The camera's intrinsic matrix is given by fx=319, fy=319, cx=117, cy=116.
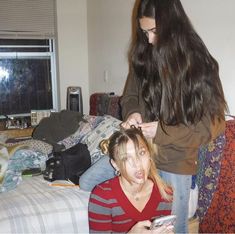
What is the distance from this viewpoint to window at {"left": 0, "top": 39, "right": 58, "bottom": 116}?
378cm

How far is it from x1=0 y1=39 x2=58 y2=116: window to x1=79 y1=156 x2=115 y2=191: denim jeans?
7.67 feet

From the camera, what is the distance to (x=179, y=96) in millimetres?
1356

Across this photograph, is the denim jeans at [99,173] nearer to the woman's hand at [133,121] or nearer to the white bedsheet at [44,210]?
the white bedsheet at [44,210]

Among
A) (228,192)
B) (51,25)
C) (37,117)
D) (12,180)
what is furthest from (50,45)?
(228,192)

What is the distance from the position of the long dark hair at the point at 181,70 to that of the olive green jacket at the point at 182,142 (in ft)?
0.12

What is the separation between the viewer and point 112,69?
10.7 ft

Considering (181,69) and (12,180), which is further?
(12,180)

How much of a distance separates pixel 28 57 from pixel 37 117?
774mm

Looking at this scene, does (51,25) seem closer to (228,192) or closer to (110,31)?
(110,31)

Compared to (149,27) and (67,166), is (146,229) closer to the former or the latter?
(149,27)

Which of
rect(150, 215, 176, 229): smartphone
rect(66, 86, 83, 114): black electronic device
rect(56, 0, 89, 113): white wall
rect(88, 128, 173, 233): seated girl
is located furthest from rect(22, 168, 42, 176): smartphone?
rect(56, 0, 89, 113): white wall

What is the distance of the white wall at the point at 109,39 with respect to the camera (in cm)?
191

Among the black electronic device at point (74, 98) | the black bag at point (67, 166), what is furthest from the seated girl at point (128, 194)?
the black electronic device at point (74, 98)

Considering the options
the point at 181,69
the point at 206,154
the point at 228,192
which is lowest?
the point at 228,192
